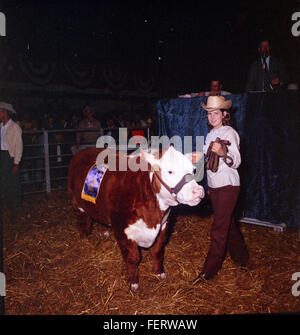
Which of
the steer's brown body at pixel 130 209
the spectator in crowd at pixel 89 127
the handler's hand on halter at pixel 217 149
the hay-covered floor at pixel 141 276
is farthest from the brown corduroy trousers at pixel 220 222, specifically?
the spectator in crowd at pixel 89 127

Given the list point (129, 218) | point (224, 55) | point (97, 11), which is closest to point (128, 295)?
point (129, 218)

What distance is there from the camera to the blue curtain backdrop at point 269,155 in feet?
14.0

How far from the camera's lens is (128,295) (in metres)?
2.88

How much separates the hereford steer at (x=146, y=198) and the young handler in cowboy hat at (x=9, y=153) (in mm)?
2882

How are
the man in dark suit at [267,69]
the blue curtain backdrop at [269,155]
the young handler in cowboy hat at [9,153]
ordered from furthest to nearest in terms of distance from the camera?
the man in dark suit at [267,69]
the young handler in cowboy hat at [9,153]
the blue curtain backdrop at [269,155]

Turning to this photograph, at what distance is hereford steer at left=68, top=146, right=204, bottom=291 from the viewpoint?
8.32ft

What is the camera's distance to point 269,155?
176 inches

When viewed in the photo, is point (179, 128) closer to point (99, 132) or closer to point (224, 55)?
point (99, 132)

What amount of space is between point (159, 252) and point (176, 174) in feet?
3.48

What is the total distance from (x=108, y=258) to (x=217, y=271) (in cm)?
138

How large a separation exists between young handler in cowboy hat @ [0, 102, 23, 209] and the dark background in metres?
5.01

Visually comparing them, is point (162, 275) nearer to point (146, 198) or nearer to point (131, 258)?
point (131, 258)

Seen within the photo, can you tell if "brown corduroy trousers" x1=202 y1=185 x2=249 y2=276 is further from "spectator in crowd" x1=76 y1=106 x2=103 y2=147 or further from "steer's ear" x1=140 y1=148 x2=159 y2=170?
"spectator in crowd" x1=76 y1=106 x2=103 y2=147
